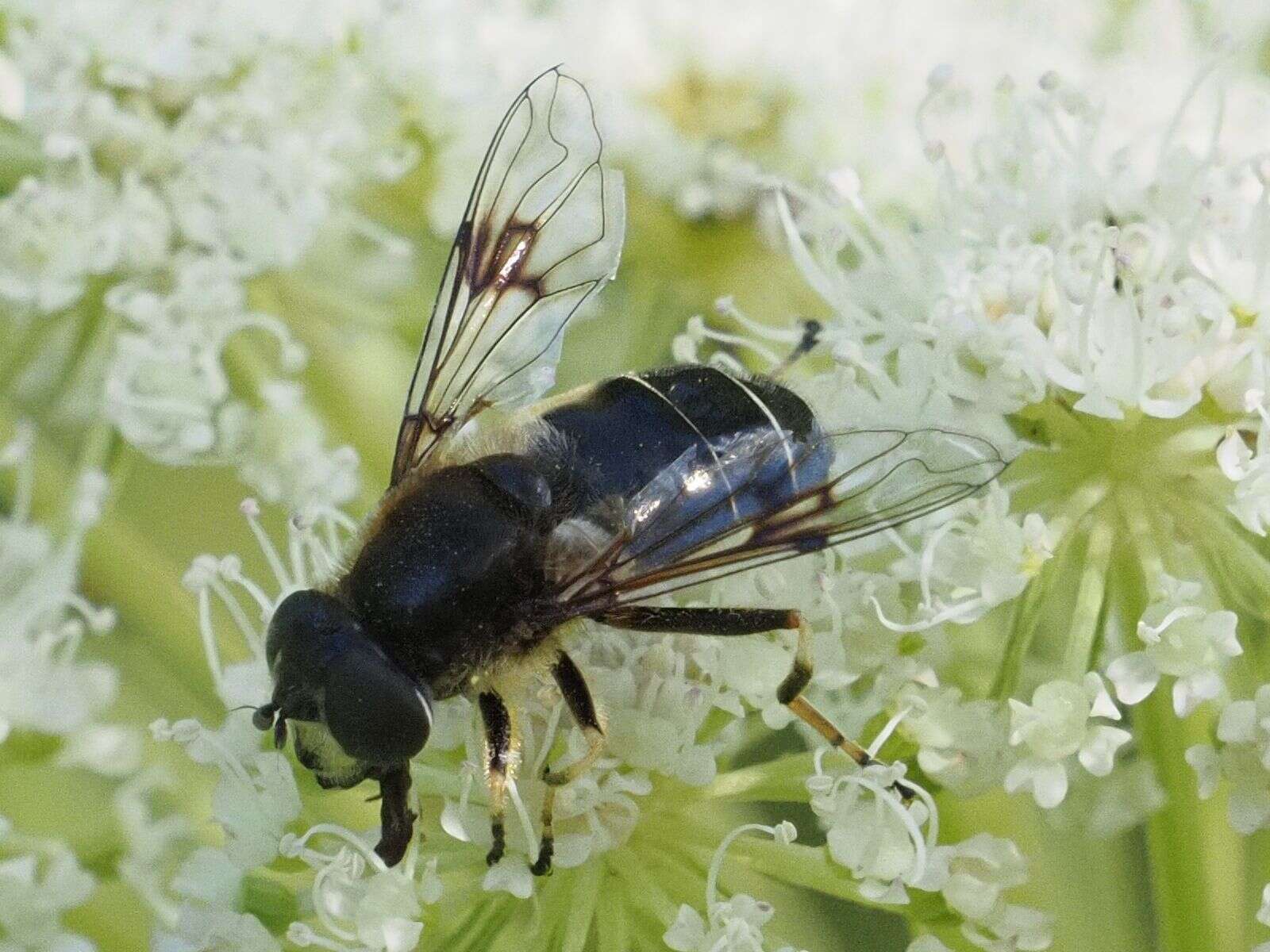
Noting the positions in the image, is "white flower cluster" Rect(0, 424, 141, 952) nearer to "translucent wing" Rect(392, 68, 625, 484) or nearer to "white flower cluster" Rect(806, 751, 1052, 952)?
"translucent wing" Rect(392, 68, 625, 484)

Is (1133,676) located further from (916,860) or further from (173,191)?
(173,191)

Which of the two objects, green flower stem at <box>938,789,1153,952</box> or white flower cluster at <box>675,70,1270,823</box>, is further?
green flower stem at <box>938,789,1153,952</box>

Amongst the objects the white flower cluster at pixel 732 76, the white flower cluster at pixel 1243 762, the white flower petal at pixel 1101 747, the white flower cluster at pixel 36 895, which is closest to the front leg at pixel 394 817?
the white flower cluster at pixel 36 895

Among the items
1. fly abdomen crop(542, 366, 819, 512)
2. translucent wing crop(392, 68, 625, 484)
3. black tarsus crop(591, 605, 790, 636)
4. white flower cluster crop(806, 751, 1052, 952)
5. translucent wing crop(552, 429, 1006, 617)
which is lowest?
white flower cluster crop(806, 751, 1052, 952)

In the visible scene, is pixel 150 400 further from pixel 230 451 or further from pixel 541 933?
pixel 541 933

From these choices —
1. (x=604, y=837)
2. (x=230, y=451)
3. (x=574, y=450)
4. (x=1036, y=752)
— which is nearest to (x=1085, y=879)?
(x=1036, y=752)

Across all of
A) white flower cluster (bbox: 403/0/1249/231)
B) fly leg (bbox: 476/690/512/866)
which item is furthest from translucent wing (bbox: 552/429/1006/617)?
white flower cluster (bbox: 403/0/1249/231)
